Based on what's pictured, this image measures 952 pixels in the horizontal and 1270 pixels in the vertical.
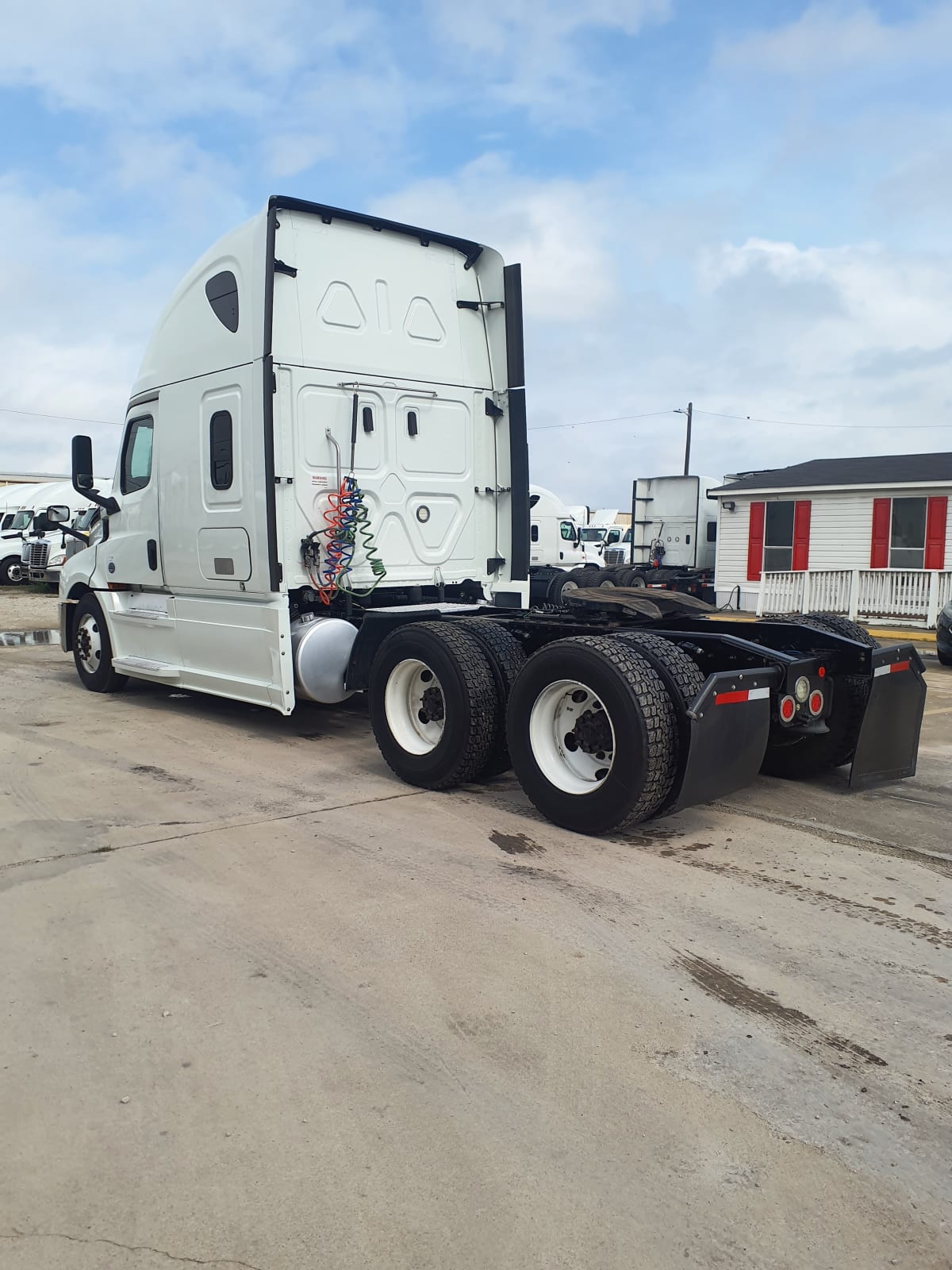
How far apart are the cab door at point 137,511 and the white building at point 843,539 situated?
539 inches

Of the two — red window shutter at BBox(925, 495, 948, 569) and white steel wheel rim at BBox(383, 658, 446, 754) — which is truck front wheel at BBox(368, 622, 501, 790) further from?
red window shutter at BBox(925, 495, 948, 569)

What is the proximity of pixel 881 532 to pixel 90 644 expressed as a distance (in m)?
17.2

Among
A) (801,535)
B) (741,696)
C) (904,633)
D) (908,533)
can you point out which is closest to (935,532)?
(908,533)

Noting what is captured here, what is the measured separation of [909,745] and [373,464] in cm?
428

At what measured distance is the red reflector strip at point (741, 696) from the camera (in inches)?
195

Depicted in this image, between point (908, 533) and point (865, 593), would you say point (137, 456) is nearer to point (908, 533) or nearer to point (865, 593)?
point (865, 593)

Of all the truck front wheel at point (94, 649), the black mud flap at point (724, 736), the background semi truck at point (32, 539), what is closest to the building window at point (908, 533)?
the truck front wheel at point (94, 649)

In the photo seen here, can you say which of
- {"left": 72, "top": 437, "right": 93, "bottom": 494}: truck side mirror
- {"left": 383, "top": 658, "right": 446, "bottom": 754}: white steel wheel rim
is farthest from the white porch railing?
{"left": 383, "top": 658, "right": 446, "bottom": 754}: white steel wheel rim

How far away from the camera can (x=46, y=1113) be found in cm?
274

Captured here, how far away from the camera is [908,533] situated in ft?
69.6

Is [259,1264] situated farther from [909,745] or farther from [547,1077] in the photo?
[909,745]

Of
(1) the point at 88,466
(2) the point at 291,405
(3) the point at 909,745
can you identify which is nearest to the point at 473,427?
(2) the point at 291,405

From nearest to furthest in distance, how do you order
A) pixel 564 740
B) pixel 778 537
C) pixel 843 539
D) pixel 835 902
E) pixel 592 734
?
pixel 835 902
pixel 592 734
pixel 564 740
pixel 843 539
pixel 778 537

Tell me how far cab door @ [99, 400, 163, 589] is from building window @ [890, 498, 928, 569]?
17100mm
